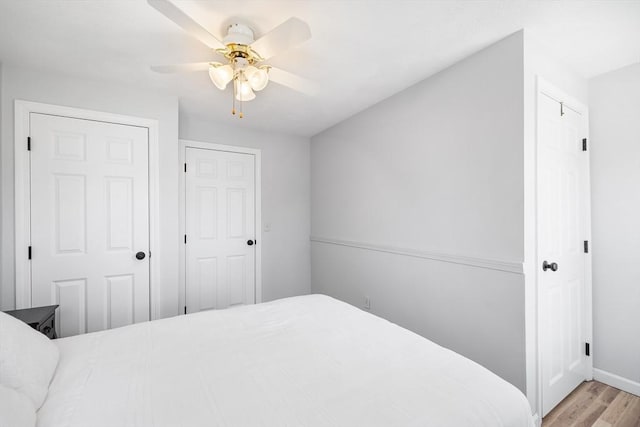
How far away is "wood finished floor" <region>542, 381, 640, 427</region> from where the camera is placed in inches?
71.6

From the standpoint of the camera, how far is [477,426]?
89 centimetres

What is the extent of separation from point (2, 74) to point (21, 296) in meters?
1.63

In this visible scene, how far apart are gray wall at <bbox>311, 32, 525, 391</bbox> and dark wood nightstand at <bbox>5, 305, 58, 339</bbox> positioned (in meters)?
2.50

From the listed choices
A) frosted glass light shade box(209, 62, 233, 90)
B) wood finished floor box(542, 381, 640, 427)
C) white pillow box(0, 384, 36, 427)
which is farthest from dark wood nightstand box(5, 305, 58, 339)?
wood finished floor box(542, 381, 640, 427)

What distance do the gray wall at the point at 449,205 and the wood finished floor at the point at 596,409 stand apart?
0.53 metres

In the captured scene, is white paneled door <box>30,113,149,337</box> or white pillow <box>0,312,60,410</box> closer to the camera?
white pillow <box>0,312,60,410</box>

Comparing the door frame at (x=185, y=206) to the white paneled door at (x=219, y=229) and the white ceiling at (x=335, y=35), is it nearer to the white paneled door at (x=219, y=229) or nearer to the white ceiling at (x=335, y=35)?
the white paneled door at (x=219, y=229)

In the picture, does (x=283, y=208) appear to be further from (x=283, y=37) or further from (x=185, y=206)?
(x=283, y=37)

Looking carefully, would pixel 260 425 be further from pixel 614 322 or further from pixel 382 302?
pixel 614 322

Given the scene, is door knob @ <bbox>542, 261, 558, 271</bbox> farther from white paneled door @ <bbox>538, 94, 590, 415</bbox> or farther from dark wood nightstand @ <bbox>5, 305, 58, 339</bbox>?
dark wood nightstand @ <bbox>5, 305, 58, 339</bbox>

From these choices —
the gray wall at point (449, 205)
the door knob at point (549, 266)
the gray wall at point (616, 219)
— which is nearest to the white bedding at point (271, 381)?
the gray wall at point (449, 205)

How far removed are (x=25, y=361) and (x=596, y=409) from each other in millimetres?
3136

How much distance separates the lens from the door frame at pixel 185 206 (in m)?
3.16

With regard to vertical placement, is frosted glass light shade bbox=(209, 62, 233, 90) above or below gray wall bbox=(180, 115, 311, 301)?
above
